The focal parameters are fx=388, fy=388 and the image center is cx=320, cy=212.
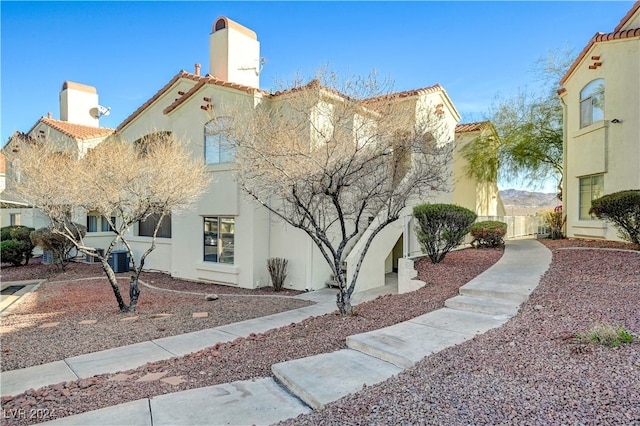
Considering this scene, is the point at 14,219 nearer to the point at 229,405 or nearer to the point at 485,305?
the point at 229,405

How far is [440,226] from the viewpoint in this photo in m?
11.1

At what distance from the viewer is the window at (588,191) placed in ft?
49.3

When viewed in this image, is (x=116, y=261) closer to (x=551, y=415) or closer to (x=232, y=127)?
(x=232, y=127)

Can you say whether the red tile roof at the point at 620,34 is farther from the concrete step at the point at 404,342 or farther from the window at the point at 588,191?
the concrete step at the point at 404,342

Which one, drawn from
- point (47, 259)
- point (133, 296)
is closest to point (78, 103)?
point (47, 259)

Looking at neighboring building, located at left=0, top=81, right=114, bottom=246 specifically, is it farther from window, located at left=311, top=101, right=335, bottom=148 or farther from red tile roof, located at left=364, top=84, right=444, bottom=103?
red tile roof, located at left=364, top=84, right=444, bottom=103

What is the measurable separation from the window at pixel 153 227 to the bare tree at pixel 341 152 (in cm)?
931

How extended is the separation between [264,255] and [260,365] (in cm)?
780

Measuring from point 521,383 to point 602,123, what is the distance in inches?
561

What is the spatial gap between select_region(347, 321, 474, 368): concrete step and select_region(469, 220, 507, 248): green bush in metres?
9.10

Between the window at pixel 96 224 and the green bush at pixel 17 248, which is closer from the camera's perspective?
the green bush at pixel 17 248

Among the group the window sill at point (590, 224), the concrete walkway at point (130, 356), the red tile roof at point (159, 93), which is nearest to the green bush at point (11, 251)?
the red tile roof at point (159, 93)

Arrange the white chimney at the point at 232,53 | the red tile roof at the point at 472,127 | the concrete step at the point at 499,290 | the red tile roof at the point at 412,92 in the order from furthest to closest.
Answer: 1. the red tile roof at the point at 472,127
2. the white chimney at the point at 232,53
3. the red tile roof at the point at 412,92
4. the concrete step at the point at 499,290

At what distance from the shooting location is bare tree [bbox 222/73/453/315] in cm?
781
